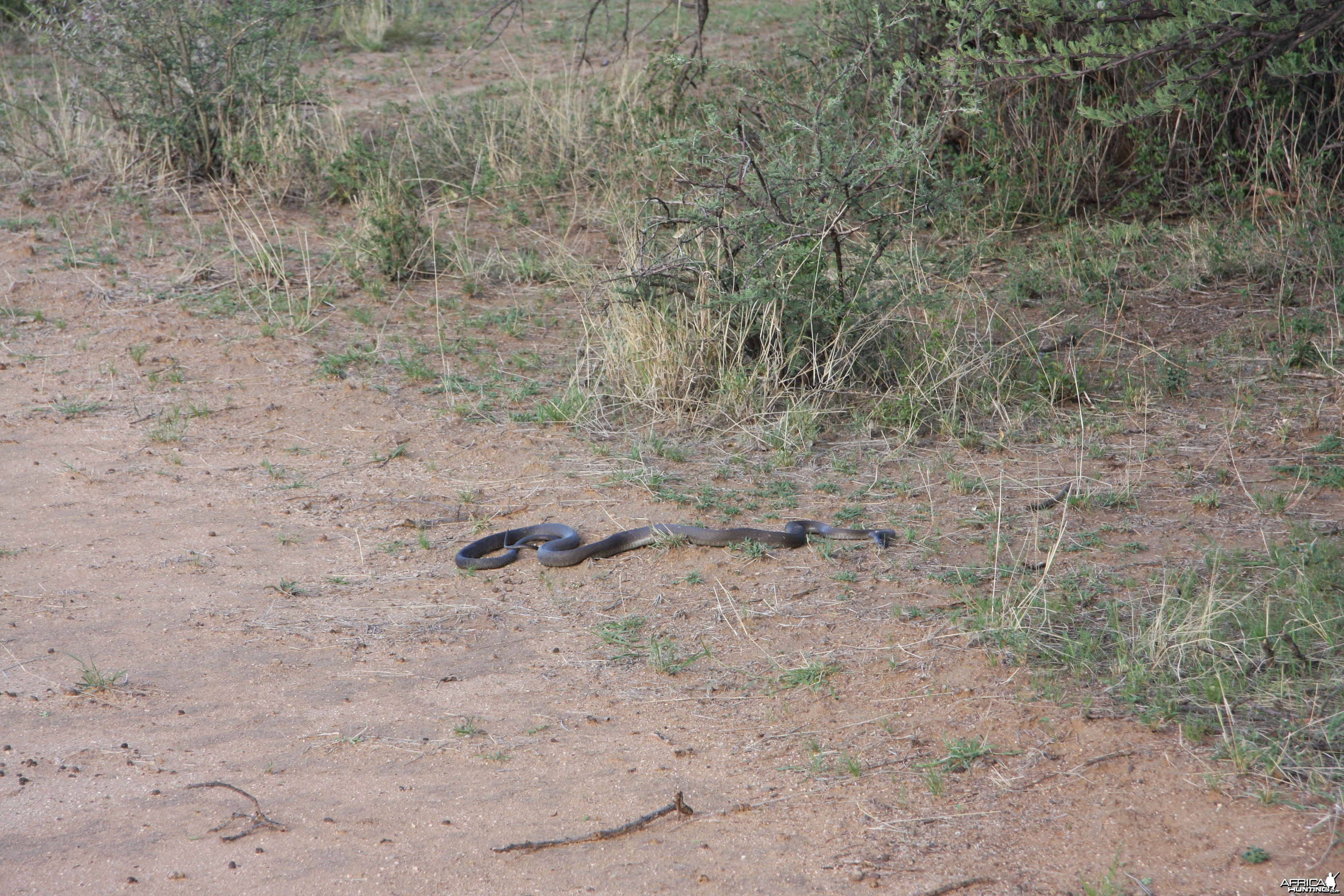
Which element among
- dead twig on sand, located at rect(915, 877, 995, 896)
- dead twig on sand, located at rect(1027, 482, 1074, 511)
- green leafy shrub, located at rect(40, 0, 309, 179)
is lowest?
dead twig on sand, located at rect(1027, 482, 1074, 511)

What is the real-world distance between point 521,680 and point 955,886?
1.53 meters

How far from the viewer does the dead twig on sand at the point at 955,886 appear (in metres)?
2.46

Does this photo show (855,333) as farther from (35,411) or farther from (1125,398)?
(35,411)

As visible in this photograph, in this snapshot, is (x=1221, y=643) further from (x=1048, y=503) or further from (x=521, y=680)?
(x=521, y=680)

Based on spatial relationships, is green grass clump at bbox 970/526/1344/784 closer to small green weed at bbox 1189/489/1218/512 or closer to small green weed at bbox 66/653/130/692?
small green weed at bbox 1189/489/1218/512

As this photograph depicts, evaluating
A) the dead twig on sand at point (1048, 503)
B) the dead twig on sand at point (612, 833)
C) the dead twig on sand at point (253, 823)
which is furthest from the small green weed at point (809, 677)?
the dead twig on sand at point (1048, 503)

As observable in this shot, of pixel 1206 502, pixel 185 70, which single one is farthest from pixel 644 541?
pixel 185 70

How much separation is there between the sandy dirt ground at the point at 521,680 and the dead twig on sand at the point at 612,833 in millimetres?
18

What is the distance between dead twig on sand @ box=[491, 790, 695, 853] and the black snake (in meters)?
1.64

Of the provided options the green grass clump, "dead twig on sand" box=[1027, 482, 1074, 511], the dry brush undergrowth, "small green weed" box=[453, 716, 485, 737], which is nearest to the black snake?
the dry brush undergrowth

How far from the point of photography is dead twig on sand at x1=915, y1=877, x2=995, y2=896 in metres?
2.46

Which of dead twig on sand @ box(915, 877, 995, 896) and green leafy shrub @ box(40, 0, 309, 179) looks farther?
green leafy shrub @ box(40, 0, 309, 179)

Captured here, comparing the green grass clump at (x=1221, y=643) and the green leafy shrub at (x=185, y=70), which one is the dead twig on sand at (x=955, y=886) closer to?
the green grass clump at (x=1221, y=643)

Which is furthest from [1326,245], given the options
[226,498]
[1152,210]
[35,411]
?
[35,411]
